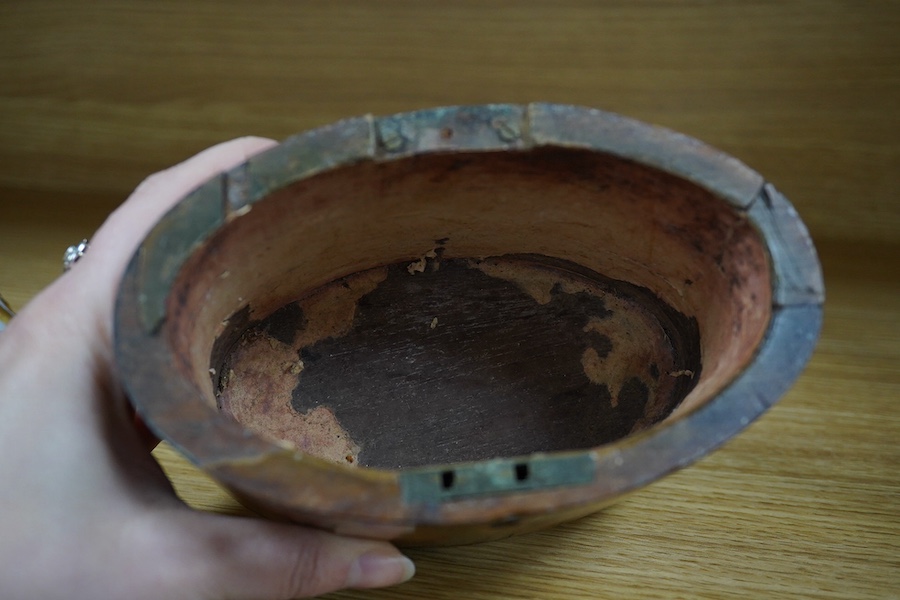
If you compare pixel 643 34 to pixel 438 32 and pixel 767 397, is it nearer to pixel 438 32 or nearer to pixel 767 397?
pixel 438 32

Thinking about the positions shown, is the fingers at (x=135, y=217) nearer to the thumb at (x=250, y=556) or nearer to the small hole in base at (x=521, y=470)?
the thumb at (x=250, y=556)

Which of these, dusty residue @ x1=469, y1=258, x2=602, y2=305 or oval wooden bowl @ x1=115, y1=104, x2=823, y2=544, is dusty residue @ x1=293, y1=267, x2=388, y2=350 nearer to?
oval wooden bowl @ x1=115, y1=104, x2=823, y2=544

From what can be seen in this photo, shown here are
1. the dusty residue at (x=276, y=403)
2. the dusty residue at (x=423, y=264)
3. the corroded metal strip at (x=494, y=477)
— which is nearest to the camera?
the corroded metal strip at (x=494, y=477)

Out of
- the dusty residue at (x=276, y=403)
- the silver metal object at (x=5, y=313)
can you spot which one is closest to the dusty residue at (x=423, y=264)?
the dusty residue at (x=276, y=403)

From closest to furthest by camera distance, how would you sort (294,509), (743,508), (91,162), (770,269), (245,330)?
(294,509) → (770,269) → (245,330) → (743,508) → (91,162)

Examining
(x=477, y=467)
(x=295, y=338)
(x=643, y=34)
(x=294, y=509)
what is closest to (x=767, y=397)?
(x=477, y=467)

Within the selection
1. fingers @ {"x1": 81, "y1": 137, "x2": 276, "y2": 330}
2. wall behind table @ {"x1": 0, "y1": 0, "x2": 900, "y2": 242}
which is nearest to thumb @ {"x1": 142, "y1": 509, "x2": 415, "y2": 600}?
fingers @ {"x1": 81, "y1": 137, "x2": 276, "y2": 330}

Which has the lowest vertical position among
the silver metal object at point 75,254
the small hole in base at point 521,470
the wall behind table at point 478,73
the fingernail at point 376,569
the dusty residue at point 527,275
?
the fingernail at point 376,569
